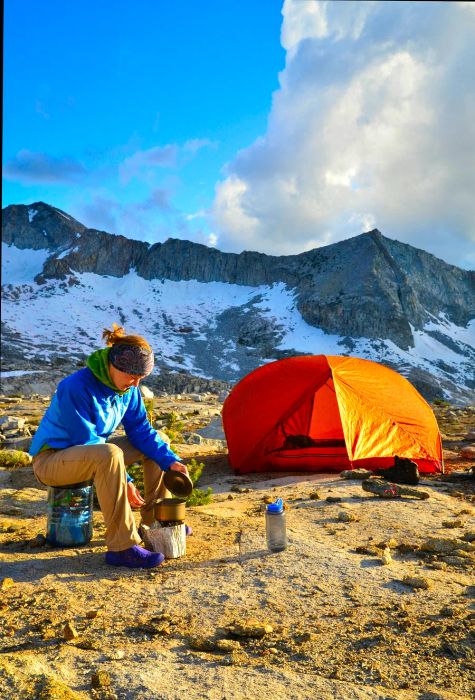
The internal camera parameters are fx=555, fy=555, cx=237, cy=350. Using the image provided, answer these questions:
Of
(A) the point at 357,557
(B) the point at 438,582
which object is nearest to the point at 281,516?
(A) the point at 357,557

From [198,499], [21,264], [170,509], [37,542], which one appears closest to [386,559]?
[170,509]

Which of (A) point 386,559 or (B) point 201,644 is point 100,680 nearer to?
A: (B) point 201,644

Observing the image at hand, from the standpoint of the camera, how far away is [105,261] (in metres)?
142

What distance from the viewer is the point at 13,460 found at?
9.62 m

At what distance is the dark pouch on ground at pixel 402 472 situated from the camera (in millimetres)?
8383

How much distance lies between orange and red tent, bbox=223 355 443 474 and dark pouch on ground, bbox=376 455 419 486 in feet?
2.15

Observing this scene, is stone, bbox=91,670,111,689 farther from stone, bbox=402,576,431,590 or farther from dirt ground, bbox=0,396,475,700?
stone, bbox=402,576,431,590

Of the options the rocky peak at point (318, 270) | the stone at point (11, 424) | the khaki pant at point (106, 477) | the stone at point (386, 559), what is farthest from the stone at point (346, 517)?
the rocky peak at point (318, 270)

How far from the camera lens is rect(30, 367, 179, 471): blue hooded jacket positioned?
4.93 m

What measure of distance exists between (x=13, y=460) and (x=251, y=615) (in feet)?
23.0

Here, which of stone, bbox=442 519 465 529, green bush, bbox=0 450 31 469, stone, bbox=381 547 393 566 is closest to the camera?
stone, bbox=381 547 393 566

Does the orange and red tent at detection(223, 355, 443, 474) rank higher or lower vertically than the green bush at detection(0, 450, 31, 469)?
higher

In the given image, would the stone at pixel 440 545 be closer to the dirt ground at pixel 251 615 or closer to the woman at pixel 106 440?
the dirt ground at pixel 251 615

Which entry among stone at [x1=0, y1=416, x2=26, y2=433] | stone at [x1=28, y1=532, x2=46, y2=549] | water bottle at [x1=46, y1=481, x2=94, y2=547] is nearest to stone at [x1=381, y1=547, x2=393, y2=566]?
water bottle at [x1=46, y1=481, x2=94, y2=547]
